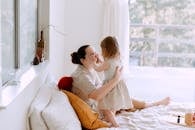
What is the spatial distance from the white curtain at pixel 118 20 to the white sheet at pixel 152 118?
1216mm

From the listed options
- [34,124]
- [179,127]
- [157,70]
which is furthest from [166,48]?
[34,124]

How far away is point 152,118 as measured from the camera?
2.99m

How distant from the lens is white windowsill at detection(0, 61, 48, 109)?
1.85m

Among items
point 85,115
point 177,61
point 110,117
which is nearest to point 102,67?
point 110,117

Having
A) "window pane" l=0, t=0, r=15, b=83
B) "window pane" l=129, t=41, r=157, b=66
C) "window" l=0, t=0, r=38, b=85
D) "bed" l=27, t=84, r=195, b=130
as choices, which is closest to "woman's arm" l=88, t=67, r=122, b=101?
"bed" l=27, t=84, r=195, b=130

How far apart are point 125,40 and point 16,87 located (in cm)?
240

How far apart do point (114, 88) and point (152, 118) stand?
1.34 ft

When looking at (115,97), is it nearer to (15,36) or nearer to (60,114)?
(60,114)

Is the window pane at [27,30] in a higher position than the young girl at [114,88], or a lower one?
higher

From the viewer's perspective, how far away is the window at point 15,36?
226cm

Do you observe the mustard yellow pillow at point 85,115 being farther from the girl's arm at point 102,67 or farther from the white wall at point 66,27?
the white wall at point 66,27

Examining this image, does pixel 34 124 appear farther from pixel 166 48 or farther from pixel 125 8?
pixel 166 48

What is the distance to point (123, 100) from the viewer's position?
122 inches

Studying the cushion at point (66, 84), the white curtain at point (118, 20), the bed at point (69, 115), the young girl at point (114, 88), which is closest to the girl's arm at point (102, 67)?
the young girl at point (114, 88)
